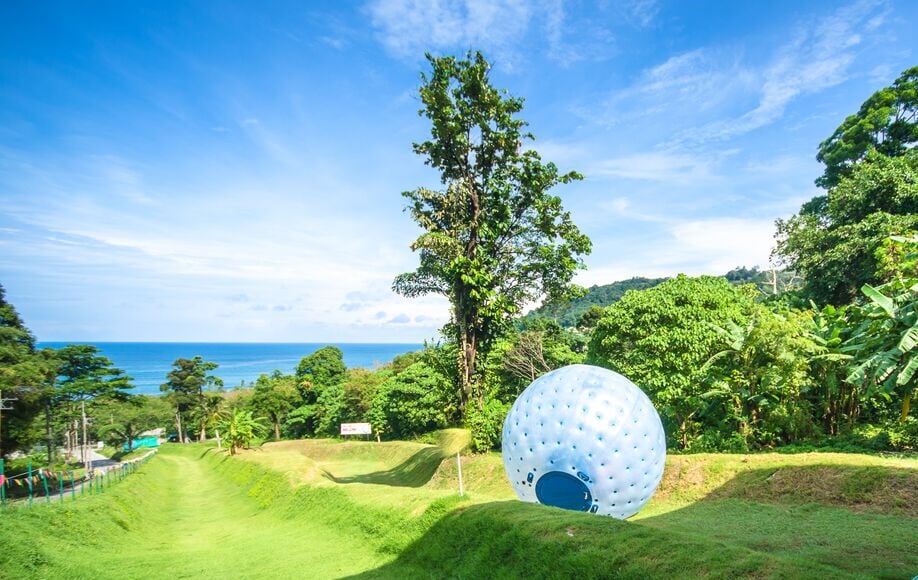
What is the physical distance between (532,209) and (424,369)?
28.1 metres

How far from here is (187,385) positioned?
86625mm

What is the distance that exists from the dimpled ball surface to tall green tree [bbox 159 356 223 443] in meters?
88.0

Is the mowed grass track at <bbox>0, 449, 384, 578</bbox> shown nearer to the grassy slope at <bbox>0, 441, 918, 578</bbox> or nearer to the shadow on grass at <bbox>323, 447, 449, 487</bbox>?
the grassy slope at <bbox>0, 441, 918, 578</bbox>

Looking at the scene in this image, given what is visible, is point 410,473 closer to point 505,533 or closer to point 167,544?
point 167,544

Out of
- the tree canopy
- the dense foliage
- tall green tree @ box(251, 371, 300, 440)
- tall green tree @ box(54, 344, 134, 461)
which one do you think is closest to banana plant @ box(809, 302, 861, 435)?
the dense foliage

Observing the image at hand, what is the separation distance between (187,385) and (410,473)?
72656 mm

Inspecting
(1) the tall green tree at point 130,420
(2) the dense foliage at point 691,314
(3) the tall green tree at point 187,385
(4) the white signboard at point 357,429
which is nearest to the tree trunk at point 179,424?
(3) the tall green tree at point 187,385

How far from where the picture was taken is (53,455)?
45.3 meters

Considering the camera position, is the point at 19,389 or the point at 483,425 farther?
the point at 19,389

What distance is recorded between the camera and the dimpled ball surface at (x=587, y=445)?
941 centimetres

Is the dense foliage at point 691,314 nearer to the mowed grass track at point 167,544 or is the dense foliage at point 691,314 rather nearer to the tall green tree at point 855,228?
the tall green tree at point 855,228

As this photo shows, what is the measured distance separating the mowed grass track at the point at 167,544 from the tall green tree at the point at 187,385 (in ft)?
224

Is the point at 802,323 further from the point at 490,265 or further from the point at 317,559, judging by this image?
the point at 317,559

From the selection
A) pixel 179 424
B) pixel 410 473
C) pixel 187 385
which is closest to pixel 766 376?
pixel 410 473
